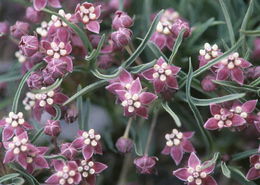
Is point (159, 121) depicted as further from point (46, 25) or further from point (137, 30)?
point (46, 25)

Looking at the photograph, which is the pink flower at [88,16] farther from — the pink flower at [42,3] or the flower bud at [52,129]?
the flower bud at [52,129]

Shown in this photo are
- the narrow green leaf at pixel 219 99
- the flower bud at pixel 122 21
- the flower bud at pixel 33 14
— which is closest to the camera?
the narrow green leaf at pixel 219 99

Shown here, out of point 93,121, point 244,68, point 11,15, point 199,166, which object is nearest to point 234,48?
point 244,68

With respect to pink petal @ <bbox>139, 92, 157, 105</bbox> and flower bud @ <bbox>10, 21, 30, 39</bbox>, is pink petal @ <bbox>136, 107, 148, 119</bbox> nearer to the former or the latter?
pink petal @ <bbox>139, 92, 157, 105</bbox>

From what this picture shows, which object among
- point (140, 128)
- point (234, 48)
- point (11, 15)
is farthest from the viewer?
point (11, 15)

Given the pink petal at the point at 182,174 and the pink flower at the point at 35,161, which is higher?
the pink flower at the point at 35,161

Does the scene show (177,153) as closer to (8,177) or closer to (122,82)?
(122,82)

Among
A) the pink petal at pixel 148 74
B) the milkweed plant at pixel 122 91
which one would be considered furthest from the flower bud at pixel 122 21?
the pink petal at pixel 148 74
